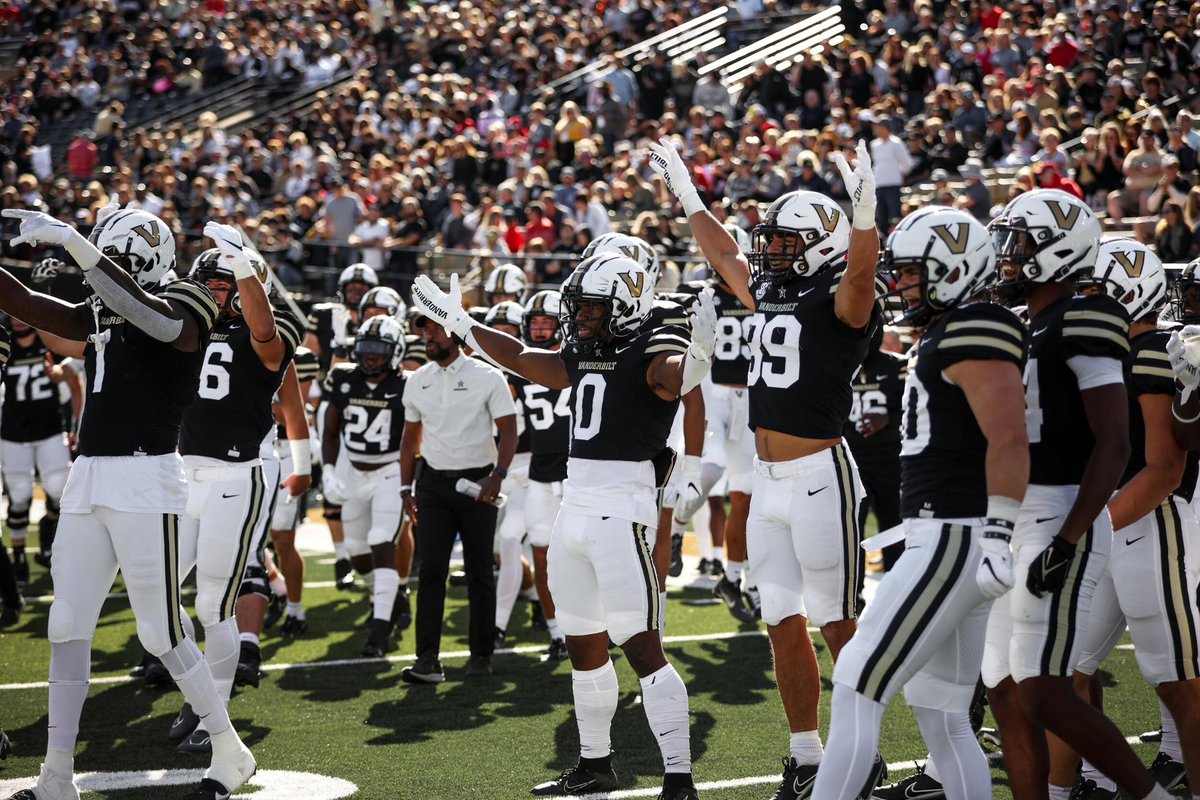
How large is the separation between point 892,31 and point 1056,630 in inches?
579

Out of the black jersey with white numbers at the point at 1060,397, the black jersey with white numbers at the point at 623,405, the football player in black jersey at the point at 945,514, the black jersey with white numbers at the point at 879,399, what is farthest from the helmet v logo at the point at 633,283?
the black jersey with white numbers at the point at 879,399

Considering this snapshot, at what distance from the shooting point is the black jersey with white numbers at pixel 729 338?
880 cm

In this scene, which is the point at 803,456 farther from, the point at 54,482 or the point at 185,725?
the point at 54,482

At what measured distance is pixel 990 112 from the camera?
1510cm

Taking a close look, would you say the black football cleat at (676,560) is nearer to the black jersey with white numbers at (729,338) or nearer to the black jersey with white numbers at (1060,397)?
the black jersey with white numbers at (729,338)

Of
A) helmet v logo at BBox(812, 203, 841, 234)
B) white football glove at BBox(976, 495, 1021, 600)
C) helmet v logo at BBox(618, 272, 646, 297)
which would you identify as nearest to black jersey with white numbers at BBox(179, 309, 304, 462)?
helmet v logo at BBox(618, 272, 646, 297)

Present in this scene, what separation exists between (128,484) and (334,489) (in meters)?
3.43

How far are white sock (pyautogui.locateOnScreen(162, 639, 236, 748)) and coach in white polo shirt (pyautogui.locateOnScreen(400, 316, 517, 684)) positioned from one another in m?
2.09

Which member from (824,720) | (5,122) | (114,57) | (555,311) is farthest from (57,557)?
(114,57)

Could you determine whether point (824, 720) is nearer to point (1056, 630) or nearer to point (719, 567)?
point (1056, 630)

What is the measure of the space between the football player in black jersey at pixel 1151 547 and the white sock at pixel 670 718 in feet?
4.20

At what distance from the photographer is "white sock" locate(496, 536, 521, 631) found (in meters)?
8.11

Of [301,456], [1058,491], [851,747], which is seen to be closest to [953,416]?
[1058,491]

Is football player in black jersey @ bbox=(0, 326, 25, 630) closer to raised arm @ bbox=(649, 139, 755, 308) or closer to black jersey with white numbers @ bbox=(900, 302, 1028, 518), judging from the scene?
raised arm @ bbox=(649, 139, 755, 308)
